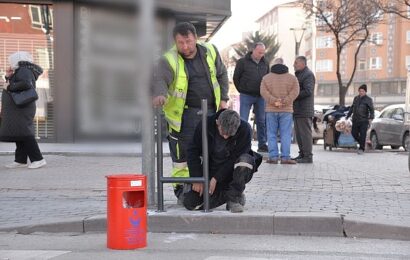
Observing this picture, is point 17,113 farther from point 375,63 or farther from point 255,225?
point 375,63

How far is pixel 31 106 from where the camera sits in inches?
388

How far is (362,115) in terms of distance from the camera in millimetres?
15430

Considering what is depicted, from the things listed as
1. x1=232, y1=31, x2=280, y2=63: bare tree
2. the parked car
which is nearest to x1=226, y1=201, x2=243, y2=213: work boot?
the parked car

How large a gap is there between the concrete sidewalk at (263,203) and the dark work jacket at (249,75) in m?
1.58

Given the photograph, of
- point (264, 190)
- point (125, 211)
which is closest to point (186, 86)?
point (125, 211)

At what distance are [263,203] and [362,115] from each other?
9.18m

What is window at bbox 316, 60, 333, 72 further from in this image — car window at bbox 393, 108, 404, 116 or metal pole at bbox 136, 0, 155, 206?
metal pole at bbox 136, 0, 155, 206

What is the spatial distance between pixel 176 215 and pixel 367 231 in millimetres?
1894

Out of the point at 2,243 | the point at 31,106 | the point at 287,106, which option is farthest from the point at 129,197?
the point at 287,106

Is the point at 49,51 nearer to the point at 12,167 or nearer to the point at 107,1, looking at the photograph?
the point at 12,167

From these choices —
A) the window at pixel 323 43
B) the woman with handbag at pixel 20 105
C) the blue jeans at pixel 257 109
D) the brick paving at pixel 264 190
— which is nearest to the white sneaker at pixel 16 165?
the brick paving at pixel 264 190

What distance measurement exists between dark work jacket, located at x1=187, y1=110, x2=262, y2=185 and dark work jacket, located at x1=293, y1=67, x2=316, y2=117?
5093mm

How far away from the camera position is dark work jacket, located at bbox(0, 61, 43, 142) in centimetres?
959

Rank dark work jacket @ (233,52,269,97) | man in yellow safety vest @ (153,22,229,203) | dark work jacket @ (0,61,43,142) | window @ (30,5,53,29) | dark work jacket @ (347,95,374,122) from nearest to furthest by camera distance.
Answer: man in yellow safety vest @ (153,22,229,203) → dark work jacket @ (0,61,43,142) → dark work jacket @ (233,52,269,97) → window @ (30,5,53,29) → dark work jacket @ (347,95,374,122)
